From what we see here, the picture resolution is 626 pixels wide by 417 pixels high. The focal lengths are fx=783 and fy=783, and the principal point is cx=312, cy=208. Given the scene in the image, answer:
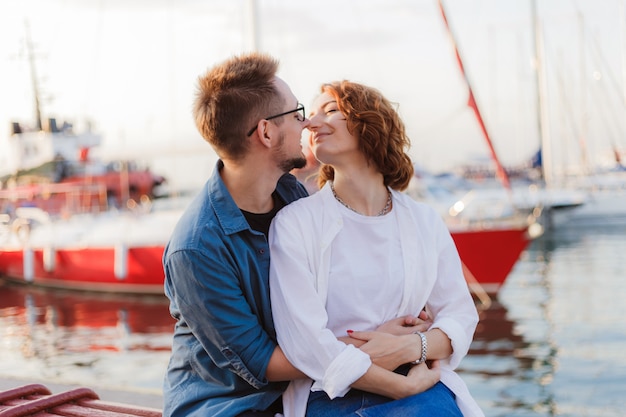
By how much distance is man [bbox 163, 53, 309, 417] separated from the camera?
2.41 meters

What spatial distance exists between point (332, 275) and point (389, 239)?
24cm

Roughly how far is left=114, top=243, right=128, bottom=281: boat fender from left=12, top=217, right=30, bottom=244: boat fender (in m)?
4.30

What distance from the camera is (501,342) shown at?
11.1 m

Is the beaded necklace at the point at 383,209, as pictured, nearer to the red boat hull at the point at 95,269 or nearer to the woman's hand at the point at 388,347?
the woman's hand at the point at 388,347

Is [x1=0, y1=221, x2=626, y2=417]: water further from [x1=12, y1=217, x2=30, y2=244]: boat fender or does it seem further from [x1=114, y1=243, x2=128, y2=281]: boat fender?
[x1=12, y1=217, x2=30, y2=244]: boat fender

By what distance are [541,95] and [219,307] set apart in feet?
104

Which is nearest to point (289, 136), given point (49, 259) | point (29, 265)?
point (49, 259)

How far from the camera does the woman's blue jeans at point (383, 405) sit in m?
2.36

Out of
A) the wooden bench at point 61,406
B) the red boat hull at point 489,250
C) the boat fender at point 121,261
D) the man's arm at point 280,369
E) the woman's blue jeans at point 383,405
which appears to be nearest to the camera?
the woman's blue jeans at point 383,405

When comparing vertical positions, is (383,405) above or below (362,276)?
below

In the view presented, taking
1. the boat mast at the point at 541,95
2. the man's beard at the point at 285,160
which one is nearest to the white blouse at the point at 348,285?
the man's beard at the point at 285,160

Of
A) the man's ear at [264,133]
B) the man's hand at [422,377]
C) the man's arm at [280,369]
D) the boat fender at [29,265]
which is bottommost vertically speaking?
the boat fender at [29,265]

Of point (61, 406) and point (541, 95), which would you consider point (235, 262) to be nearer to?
point (61, 406)

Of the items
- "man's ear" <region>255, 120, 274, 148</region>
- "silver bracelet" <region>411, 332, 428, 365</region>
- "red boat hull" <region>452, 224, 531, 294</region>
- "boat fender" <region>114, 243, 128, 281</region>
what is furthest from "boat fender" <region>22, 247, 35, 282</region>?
"silver bracelet" <region>411, 332, 428, 365</region>
